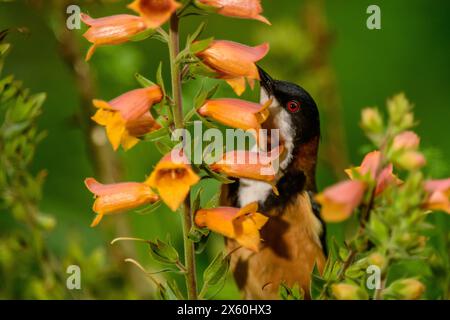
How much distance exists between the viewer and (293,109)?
2.07 m

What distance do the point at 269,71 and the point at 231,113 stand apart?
843mm

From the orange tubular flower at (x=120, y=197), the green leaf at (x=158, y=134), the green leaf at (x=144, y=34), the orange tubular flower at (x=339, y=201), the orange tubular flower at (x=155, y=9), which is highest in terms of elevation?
the orange tubular flower at (x=155, y=9)

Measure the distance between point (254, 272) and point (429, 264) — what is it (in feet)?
2.49

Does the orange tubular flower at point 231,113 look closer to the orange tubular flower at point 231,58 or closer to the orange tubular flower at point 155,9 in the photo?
the orange tubular flower at point 231,58

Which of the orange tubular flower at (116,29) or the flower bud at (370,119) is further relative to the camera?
the orange tubular flower at (116,29)

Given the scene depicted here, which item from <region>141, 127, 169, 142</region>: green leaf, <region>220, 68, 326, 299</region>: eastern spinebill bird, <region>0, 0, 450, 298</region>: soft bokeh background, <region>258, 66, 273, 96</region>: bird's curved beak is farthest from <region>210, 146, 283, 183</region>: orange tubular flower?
<region>220, 68, 326, 299</region>: eastern spinebill bird

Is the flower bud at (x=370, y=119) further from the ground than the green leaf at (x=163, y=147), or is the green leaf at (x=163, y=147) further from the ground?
the flower bud at (x=370, y=119)

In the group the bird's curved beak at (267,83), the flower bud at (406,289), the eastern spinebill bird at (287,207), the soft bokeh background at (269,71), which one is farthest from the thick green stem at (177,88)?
the eastern spinebill bird at (287,207)

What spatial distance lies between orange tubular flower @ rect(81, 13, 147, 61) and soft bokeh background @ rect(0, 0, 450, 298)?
40 centimetres

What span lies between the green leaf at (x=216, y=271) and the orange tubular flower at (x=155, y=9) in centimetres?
43

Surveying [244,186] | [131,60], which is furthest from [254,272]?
[131,60]

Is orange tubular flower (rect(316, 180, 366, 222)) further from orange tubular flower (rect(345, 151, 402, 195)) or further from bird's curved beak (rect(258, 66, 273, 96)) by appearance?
bird's curved beak (rect(258, 66, 273, 96))

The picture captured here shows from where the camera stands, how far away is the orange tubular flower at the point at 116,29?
1.26 metres

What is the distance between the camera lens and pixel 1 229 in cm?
215
